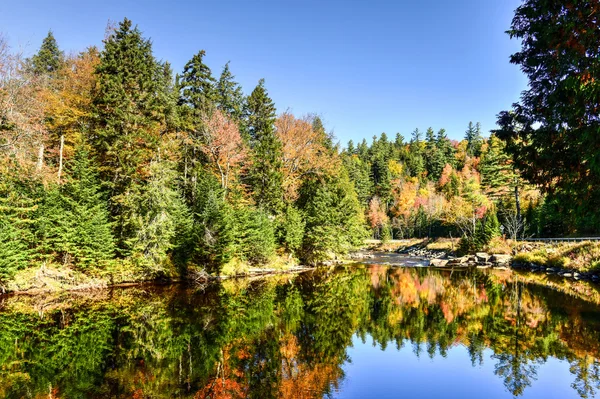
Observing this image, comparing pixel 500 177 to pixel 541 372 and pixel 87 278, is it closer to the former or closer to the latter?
pixel 541 372

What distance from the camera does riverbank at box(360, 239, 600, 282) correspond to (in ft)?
85.2

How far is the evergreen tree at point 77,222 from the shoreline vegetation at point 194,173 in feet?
0.29

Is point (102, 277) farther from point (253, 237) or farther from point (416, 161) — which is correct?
point (416, 161)

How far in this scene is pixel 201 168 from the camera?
31047 millimetres

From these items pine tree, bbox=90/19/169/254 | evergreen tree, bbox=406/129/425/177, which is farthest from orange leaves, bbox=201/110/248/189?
evergreen tree, bbox=406/129/425/177

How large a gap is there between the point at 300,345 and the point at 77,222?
17127mm

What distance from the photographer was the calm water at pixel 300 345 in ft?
26.8

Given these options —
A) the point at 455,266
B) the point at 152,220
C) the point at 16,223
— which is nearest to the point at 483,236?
the point at 455,266

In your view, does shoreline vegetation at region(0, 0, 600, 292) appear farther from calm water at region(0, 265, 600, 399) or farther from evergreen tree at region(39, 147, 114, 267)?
calm water at region(0, 265, 600, 399)

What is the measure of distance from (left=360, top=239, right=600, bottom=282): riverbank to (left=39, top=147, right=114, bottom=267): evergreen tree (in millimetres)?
31173

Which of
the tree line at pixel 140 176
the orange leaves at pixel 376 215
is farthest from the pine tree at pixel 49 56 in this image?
the orange leaves at pixel 376 215

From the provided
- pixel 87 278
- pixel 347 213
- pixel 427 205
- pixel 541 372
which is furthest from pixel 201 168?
pixel 427 205

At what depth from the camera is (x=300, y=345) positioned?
1105 cm

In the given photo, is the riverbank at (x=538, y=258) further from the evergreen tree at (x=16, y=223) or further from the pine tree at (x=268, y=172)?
the evergreen tree at (x=16, y=223)
